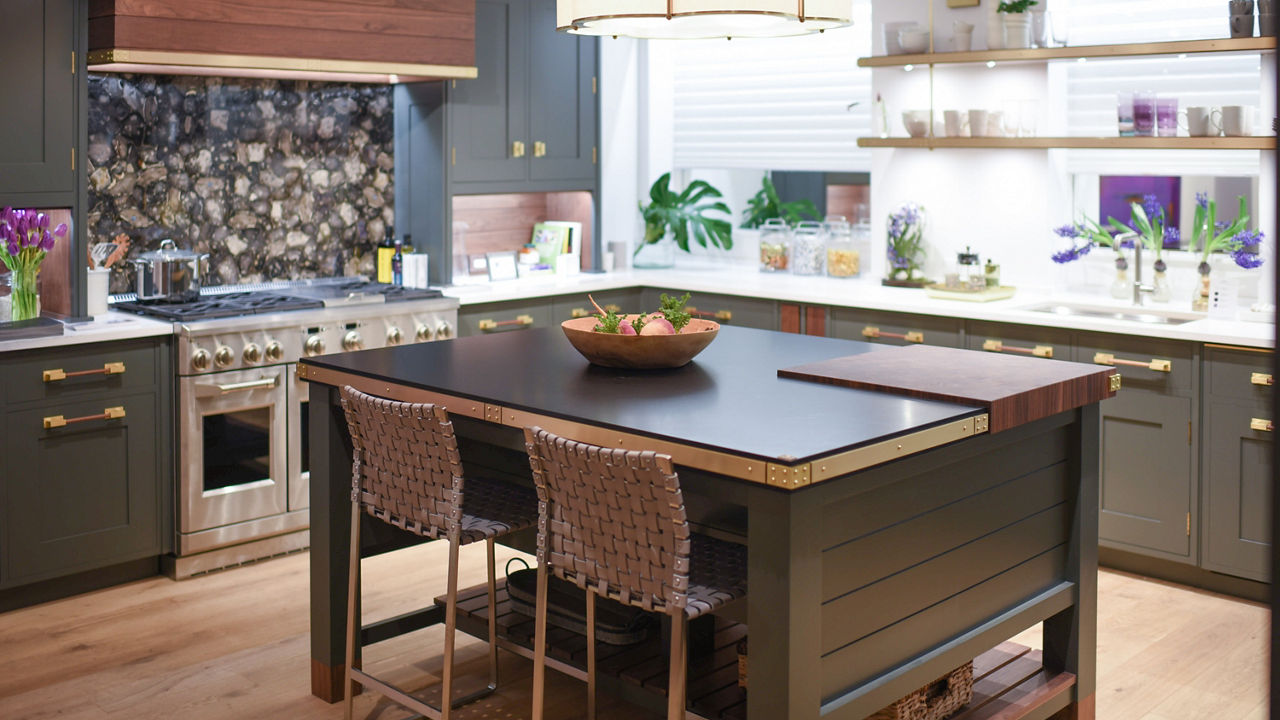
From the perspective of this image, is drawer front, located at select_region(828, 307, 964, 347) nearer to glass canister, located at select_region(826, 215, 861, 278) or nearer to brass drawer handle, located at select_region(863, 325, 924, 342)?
brass drawer handle, located at select_region(863, 325, 924, 342)

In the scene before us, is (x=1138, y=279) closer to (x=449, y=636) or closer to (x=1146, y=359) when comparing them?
(x=1146, y=359)

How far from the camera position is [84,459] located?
4328mm

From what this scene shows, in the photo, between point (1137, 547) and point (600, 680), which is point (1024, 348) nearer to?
point (1137, 547)

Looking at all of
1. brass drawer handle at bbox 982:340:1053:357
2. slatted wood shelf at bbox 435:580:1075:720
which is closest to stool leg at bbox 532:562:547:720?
slatted wood shelf at bbox 435:580:1075:720

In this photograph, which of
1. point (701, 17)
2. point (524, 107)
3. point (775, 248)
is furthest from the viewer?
point (775, 248)

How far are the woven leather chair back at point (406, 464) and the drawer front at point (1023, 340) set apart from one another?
96.7 inches

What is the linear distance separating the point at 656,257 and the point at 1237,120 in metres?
2.96

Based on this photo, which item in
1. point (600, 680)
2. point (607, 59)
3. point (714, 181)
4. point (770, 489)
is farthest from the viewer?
point (714, 181)

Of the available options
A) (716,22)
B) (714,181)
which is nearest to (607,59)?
(714,181)

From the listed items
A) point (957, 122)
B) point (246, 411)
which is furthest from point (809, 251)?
point (246, 411)

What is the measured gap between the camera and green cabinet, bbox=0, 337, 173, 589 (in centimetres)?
418

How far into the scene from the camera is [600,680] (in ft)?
10.7

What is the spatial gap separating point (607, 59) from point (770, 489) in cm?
438

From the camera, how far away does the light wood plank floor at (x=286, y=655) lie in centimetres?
355
